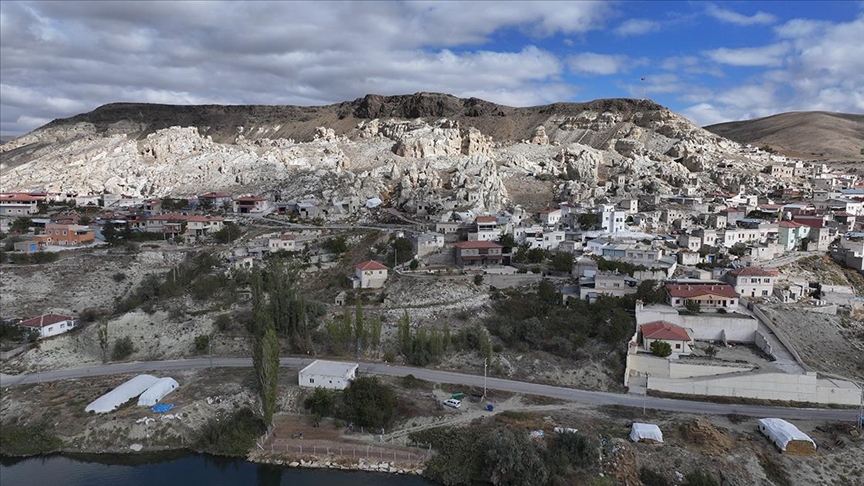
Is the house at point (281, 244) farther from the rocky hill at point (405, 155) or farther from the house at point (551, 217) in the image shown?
the house at point (551, 217)

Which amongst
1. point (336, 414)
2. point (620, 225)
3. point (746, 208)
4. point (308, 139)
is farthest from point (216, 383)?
point (308, 139)

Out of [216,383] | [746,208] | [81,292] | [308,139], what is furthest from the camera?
[308,139]

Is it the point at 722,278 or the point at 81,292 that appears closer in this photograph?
the point at 722,278

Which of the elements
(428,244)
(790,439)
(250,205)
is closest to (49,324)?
(428,244)

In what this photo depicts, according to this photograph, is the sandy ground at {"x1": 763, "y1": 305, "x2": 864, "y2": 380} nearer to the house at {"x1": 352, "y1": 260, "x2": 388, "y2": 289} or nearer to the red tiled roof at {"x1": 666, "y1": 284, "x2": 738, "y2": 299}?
the red tiled roof at {"x1": 666, "y1": 284, "x2": 738, "y2": 299}

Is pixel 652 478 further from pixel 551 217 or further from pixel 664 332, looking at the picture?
pixel 551 217

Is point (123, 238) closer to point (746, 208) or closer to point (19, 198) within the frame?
point (19, 198)

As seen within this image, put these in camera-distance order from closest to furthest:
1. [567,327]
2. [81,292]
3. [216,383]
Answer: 1. [216,383]
2. [567,327]
3. [81,292]
